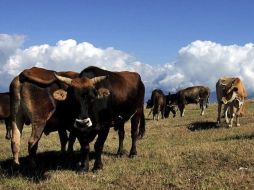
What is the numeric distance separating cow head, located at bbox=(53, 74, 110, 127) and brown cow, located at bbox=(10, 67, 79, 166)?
0.44 m

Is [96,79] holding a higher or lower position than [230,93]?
→ higher

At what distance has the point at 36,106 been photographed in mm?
11992

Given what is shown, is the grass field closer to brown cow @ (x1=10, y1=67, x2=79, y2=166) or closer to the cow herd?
the cow herd

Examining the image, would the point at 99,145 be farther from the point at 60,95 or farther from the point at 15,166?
the point at 15,166

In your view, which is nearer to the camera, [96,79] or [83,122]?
[83,122]

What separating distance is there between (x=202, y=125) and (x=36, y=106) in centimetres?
1485

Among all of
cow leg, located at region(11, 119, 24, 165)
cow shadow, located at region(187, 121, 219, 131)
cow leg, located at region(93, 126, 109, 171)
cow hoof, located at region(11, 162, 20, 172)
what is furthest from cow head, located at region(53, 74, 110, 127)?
cow shadow, located at region(187, 121, 219, 131)

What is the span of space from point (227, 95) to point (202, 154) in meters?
12.5

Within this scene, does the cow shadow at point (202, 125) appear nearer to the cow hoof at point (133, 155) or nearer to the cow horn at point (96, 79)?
the cow hoof at point (133, 155)

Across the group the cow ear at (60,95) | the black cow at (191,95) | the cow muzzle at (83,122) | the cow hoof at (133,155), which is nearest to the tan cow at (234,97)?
the cow hoof at (133,155)

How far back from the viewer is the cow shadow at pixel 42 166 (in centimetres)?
1182

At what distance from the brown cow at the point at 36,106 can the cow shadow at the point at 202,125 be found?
12.8m

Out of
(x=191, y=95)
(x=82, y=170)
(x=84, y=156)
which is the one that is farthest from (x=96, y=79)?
(x=191, y=95)

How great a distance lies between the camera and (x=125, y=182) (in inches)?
417
